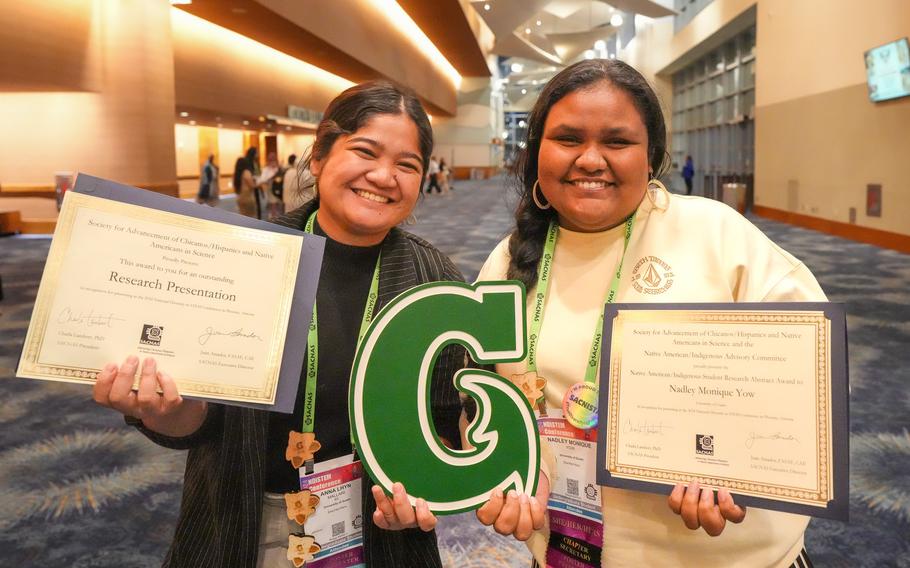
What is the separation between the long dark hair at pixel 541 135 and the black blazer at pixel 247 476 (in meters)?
0.22

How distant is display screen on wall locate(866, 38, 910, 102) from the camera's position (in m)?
8.59

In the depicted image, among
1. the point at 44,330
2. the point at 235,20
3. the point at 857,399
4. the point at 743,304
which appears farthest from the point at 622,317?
the point at 235,20

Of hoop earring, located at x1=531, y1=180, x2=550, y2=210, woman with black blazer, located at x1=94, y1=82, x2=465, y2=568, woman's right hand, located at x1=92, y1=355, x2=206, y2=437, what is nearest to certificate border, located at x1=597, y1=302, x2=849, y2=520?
hoop earring, located at x1=531, y1=180, x2=550, y2=210

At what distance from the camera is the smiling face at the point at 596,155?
4.20ft

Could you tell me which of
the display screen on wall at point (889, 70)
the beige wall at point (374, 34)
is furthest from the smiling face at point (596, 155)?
the beige wall at point (374, 34)

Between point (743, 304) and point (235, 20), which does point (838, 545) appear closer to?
point (743, 304)

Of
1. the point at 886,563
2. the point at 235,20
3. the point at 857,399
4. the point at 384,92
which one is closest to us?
the point at 384,92

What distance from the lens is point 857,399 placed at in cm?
376

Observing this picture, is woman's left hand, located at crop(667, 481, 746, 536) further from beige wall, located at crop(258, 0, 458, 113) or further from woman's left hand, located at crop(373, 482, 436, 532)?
beige wall, located at crop(258, 0, 458, 113)

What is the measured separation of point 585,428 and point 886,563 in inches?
70.8
